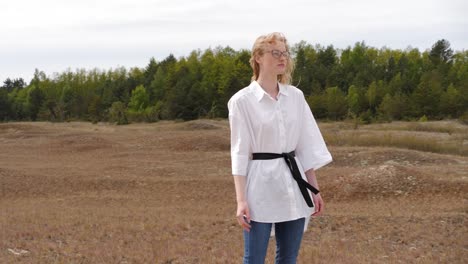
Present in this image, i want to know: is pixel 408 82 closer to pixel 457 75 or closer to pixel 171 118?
pixel 457 75

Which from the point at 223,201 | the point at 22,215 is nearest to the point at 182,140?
the point at 223,201

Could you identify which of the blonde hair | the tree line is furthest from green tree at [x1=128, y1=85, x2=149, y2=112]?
the blonde hair

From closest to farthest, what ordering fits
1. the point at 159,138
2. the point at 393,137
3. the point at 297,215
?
1. the point at 297,215
2. the point at 393,137
3. the point at 159,138

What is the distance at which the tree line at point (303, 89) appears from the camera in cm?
6056

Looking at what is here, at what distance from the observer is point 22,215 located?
11.1 metres

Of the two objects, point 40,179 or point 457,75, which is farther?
point 457,75

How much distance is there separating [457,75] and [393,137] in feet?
160

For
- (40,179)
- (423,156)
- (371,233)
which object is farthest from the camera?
(423,156)

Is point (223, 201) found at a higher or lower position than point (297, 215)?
lower

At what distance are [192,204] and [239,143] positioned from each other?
1137cm

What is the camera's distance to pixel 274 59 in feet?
10.7

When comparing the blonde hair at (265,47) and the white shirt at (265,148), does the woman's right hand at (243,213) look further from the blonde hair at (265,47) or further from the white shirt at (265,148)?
the blonde hair at (265,47)

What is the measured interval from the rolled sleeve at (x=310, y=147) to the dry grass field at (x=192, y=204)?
142 inches

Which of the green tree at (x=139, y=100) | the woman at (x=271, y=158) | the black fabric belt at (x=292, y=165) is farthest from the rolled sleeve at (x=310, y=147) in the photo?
the green tree at (x=139, y=100)
